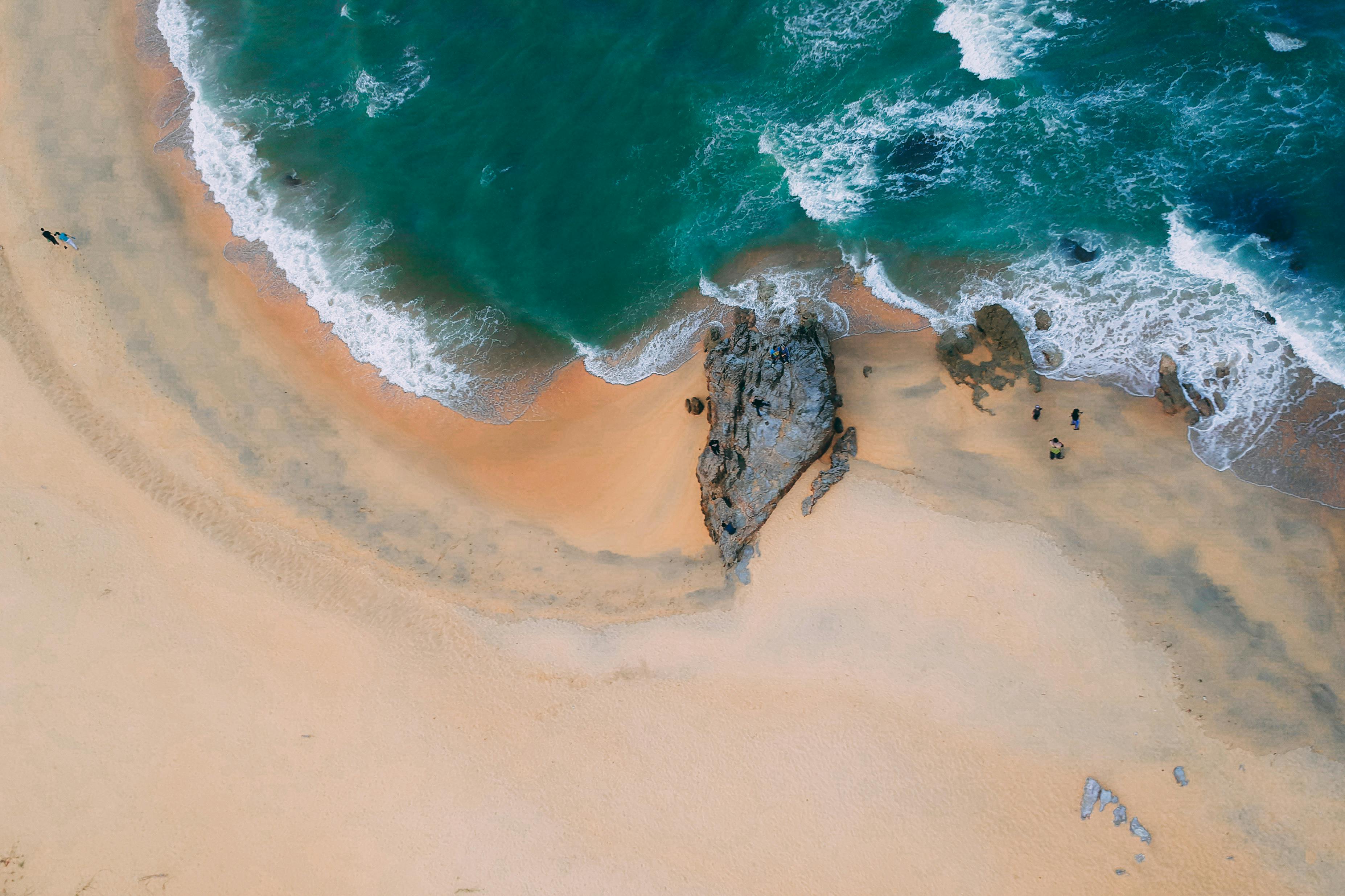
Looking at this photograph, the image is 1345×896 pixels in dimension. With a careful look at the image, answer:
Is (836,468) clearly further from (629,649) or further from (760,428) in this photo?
(629,649)

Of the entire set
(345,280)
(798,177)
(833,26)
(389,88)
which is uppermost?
(389,88)

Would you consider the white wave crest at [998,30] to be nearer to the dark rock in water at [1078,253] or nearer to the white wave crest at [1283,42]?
the white wave crest at [1283,42]

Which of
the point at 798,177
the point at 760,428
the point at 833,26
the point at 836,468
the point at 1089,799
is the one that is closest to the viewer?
the point at 1089,799

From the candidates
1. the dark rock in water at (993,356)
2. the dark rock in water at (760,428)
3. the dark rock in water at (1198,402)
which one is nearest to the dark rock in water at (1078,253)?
the dark rock in water at (993,356)

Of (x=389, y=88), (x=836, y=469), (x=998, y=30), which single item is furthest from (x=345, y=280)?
(x=998, y=30)

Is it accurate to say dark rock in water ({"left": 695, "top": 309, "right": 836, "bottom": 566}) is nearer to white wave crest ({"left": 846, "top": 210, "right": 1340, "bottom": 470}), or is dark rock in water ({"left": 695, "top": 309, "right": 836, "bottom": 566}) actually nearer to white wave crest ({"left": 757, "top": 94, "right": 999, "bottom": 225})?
white wave crest ({"left": 846, "top": 210, "right": 1340, "bottom": 470})

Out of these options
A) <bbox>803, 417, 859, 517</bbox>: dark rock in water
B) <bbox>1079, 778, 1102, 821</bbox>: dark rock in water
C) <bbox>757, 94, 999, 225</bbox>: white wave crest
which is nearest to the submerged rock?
<bbox>803, 417, 859, 517</bbox>: dark rock in water

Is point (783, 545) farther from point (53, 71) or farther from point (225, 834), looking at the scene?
point (53, 71)
